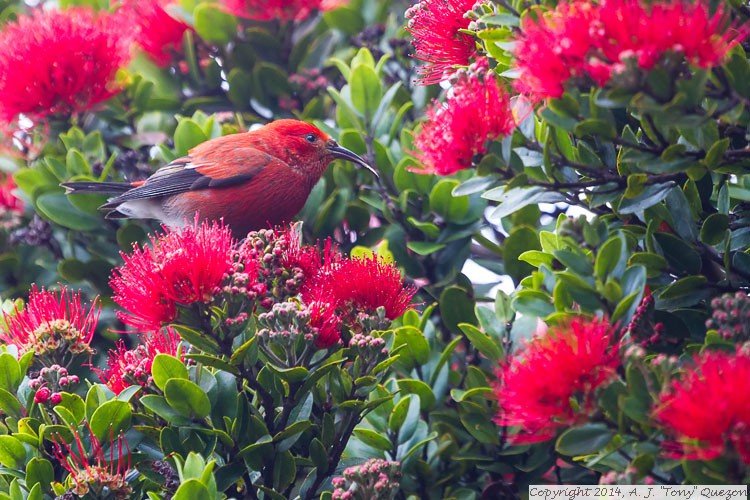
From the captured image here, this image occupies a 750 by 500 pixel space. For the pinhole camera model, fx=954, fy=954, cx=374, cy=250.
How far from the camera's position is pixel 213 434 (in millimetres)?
2465

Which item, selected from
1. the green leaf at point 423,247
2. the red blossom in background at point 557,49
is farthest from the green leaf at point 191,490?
the green leaf at point 423,247

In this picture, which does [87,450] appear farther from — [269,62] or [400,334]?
[269,62]

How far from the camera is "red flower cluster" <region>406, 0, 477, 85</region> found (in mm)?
2895

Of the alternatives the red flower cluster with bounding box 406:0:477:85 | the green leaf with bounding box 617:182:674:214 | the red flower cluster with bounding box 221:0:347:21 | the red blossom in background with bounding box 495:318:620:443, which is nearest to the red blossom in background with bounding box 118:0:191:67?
the red flower cluster with bounding box 221:0:347:21

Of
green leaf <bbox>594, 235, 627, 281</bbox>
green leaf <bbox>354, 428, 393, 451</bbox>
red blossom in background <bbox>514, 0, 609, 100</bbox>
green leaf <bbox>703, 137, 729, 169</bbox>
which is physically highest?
red blossom in background <bbox>514, 0, 609, 100</bbox>

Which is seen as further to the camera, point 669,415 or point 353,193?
point 353,193

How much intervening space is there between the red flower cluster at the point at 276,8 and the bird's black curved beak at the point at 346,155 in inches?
35.0

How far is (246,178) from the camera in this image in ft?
14.2

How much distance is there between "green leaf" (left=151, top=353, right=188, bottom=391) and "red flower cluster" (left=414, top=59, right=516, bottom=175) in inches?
32.3

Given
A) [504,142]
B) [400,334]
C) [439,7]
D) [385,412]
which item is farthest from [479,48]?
[385,412]

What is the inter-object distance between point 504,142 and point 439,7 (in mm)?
782

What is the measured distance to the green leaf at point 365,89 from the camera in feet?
12.8

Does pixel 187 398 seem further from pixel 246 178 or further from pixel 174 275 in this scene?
pixel 246 178

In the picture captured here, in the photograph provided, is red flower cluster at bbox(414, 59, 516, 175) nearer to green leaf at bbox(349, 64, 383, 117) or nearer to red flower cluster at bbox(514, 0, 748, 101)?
red flower cluster at bbox(514, 0, 748, 101)
